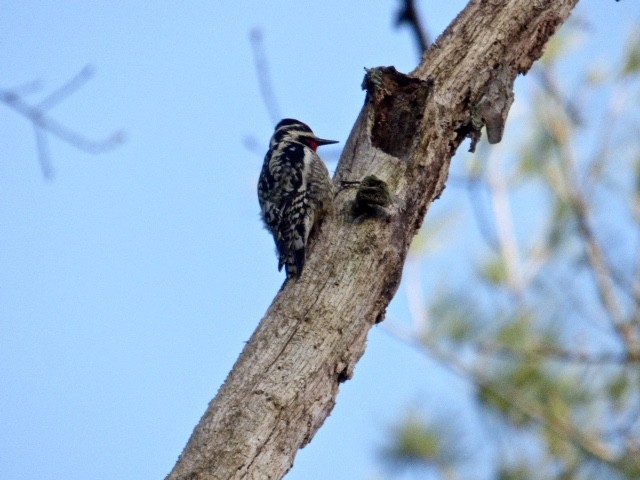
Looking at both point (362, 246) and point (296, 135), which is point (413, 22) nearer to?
point (296, 135)

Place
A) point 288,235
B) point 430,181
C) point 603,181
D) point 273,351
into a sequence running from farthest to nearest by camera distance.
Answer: point 603,181 → point 288,235 → point 430,181 → point 273,351

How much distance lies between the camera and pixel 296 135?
5.21 metres

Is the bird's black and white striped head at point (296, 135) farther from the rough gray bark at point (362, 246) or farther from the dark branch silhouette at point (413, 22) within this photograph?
the rough gray bark at point (362, 246)

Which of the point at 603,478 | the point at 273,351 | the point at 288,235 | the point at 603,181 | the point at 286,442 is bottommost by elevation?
the point at 286,442

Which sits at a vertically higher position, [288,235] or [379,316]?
[288,235]

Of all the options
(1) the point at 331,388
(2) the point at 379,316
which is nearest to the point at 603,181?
(2) the point at 379,316

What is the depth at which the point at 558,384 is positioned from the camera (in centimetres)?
532

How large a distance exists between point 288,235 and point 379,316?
0.90 m

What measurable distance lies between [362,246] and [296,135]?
204cm

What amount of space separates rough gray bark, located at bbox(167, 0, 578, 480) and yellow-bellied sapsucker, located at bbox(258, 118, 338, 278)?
0.56 ft

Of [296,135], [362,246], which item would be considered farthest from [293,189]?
[362,246]

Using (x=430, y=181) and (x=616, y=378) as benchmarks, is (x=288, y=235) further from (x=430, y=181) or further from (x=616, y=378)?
(x=616, y=378)

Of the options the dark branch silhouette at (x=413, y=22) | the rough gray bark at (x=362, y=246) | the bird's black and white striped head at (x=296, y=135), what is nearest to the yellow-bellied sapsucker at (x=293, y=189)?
the bird's black and white striped head at (x=296, y=135)

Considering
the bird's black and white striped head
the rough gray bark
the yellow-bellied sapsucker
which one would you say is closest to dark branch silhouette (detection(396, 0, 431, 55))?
the rough gray bark
